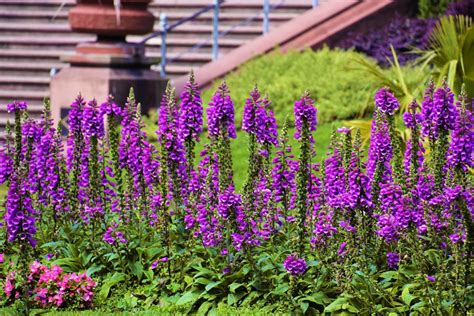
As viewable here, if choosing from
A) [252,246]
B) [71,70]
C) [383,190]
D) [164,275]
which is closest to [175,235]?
[164,275]

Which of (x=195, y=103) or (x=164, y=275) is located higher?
(x=195, y=103)

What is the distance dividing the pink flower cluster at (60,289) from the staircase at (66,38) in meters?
10.6

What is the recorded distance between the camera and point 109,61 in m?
17.0

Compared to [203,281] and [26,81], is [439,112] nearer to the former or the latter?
[203,281]

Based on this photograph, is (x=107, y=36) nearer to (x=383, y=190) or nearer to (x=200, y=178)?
(x=200, y=178)

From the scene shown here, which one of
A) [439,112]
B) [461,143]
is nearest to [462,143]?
[461,143]

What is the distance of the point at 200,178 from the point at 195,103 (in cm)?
69

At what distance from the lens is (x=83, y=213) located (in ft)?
31.3

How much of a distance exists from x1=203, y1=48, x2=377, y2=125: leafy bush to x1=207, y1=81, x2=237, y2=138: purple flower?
711cm

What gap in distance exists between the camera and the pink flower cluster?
8.56 metres

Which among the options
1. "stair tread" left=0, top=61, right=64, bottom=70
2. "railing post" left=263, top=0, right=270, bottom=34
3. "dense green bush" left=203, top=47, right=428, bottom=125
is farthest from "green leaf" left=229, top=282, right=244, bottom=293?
"stair tread" left=0, top=61, right=64, bottom=70

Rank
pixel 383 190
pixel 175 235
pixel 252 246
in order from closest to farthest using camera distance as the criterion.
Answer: pixel 383 190 → pixel 252 246 → pixel 175 235

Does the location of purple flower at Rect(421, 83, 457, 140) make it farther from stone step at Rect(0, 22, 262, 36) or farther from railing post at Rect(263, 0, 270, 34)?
stone step at Rect(0, 22, 262, 36)

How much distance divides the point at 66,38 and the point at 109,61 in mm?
4441
